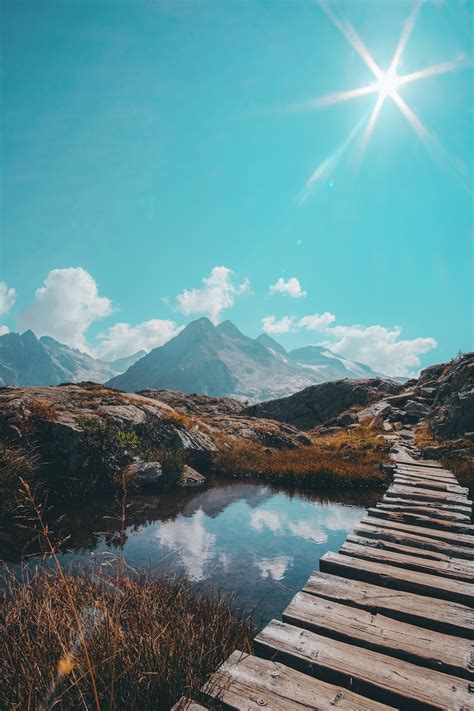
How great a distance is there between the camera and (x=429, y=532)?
7863 mm

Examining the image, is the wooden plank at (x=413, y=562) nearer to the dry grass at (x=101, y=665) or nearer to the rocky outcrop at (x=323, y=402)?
Answer: the dry grass at (x=101, y=665)

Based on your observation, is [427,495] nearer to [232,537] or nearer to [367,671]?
[232,537]

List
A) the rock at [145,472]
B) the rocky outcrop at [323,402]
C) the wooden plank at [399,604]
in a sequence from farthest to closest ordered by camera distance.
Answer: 1. the rocky outcrop at [323,402]
2. the rock at [145,472]
3. the wooden plank at [399,604]

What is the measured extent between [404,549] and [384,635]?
119 inches

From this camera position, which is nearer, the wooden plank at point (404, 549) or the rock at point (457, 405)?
the wooden plank at point (404, 549)

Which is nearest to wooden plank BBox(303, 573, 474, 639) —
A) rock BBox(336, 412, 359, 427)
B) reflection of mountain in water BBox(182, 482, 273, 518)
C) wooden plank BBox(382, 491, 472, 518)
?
wooden plank BBox(382, 491, 472, 518)

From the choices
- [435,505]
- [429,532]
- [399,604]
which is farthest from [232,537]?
[399,604]

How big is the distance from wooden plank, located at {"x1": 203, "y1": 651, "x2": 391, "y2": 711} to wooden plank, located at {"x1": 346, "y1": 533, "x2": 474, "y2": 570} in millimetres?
4007

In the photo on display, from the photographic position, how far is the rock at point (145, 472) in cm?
1462

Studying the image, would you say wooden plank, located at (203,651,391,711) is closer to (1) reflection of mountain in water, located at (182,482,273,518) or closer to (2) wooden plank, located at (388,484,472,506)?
(2) wooden plank, located at (388,484,472,506)

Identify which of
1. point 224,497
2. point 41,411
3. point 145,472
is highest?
point 41,411

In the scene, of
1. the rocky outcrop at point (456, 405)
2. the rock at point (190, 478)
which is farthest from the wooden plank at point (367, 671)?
the rocky outcrop at point (456, 405)

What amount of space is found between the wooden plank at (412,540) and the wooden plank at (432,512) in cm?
151

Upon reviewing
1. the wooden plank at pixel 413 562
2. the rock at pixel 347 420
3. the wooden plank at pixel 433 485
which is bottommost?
the wooden plank at pixel 413 562
